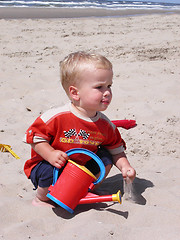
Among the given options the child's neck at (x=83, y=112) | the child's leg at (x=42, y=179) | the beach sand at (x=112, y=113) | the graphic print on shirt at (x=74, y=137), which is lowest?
the beach sand at (x=112, y=113)

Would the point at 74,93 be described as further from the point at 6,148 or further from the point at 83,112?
the point at 6,148

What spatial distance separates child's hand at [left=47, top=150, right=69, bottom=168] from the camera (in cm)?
196

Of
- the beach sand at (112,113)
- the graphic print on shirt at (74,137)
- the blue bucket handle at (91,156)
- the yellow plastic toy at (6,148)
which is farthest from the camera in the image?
the yellow plastic toy at (6,148)

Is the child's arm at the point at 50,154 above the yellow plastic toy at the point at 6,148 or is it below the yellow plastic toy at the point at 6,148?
above

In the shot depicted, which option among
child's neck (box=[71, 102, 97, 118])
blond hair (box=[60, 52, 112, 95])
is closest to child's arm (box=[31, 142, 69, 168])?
child's neck (box=[71, 102, 97, 118])

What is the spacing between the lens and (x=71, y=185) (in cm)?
191

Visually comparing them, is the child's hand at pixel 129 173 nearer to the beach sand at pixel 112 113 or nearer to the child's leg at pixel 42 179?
the beach sand at pixel 112 113

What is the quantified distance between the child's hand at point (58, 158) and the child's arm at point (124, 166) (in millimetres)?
408

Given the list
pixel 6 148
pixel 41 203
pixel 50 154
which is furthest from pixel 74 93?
pixel 6 148

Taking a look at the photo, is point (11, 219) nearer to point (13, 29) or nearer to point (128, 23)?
point (13, 29)

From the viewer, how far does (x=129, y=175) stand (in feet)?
6.96

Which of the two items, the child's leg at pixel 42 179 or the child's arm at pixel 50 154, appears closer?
the child's arm at pixel 50 154

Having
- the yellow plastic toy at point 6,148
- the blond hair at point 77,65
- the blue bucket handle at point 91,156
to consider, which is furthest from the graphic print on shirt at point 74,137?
the yellow plastic toy at point 6,148

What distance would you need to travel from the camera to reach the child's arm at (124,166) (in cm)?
212
